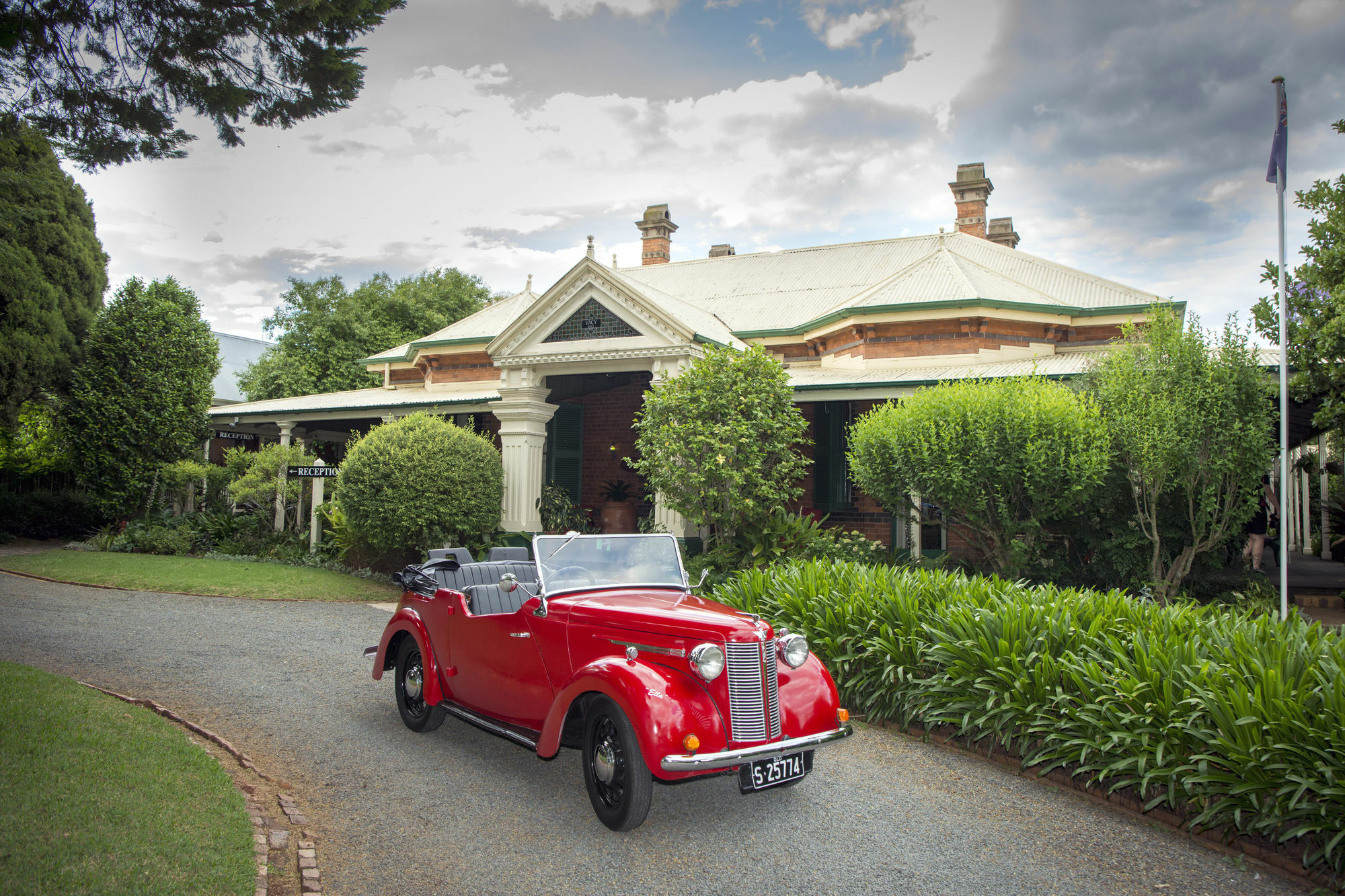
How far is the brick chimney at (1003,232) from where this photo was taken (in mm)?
21266

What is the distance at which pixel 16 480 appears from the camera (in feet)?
62.2

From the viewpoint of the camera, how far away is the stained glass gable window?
12953 mm

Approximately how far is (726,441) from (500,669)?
583 cm

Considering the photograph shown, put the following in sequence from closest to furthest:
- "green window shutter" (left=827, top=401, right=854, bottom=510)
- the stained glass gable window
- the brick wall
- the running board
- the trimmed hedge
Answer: the trimmed hedge → the running board → the stained glass gable window → "green window shutter" (left=827, top=401, right=854, bottom=510) → the brick wall

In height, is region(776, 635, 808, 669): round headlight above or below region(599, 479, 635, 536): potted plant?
below

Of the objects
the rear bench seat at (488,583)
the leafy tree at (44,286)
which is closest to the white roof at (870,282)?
the rear bench seat at (488,583)

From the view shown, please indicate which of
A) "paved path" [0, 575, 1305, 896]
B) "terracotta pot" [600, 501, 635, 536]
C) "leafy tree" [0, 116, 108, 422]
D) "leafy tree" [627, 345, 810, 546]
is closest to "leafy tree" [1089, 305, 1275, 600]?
"leafy tree" [627, 345, 810, 546]

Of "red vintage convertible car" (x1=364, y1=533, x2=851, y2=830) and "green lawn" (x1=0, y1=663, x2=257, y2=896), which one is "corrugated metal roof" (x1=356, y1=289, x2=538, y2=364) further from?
"green lawn" (x1=0, y1=663, x2=257, y2=896)

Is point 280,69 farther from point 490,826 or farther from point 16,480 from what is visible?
point 16,480

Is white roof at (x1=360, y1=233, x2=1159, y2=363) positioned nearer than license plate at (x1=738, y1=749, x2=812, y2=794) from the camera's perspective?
No

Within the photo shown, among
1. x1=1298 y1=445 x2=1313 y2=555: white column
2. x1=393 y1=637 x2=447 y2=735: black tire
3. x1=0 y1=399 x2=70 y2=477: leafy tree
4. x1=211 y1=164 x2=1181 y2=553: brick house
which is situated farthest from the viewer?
x1=1298 y1=445 x2=1313 y2=555: white column

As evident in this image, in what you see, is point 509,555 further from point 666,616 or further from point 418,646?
point 666,616

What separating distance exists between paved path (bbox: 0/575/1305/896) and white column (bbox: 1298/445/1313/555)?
712 inches

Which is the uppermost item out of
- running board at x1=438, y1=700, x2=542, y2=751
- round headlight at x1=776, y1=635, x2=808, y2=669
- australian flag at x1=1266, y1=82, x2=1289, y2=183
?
australian flag at x1=1266, y1=82, x2=1289, y2=183
